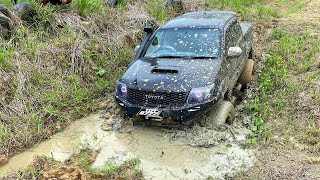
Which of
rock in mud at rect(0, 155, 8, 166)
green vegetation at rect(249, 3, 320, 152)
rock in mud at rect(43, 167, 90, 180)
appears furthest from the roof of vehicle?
rock in mud at rect(0, 155, 8, 166)

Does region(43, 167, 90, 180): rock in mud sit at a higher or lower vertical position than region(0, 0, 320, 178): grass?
lower

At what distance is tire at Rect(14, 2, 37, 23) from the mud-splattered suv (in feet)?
11.0

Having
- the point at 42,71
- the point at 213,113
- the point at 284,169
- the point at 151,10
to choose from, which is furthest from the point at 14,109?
the point at 151,10

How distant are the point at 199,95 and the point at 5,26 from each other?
5.03 meters

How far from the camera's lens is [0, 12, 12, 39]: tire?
7848 mm

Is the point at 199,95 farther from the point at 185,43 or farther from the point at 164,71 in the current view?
the point at 185,43

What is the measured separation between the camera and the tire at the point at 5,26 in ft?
25.7

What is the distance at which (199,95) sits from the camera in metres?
5.57

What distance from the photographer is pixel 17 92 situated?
6.67 meters

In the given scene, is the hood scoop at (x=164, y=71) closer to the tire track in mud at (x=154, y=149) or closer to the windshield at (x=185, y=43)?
the windshield at (x=185, y=43)

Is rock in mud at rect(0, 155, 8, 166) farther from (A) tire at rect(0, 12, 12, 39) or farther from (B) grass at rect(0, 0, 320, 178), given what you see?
(A) tire at rect(0, 12, 12, 39)

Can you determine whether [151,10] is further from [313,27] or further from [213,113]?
[213,113]

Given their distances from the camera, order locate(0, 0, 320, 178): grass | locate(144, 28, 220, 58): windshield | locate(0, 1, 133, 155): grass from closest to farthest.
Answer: locate(0, 0, 320, 178): grass < locate(0, 1, 133, 155): grass < locate(144, 28, 220, 58): windshield

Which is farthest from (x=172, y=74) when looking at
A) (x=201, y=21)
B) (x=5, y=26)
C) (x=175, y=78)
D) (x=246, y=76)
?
(x=5, y=26)
